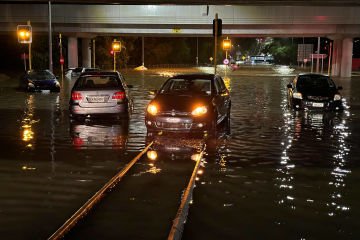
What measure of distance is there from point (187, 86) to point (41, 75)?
18949mm

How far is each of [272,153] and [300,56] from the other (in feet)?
211

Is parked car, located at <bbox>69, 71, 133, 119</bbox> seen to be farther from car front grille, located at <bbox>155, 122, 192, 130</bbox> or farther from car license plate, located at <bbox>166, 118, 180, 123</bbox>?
car license plate, located at <bbox>166, 118, 180, 123</bbox>

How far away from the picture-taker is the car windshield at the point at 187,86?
46.8ft

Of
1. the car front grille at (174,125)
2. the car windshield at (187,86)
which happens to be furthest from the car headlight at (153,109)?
the car windshield at (187,86)

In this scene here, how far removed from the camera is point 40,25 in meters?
53.9

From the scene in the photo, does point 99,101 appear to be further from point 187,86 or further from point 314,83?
point 314,83

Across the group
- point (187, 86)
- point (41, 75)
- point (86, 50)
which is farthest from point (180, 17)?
point (187, 86)

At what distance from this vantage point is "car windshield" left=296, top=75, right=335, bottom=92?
2096 centimetres

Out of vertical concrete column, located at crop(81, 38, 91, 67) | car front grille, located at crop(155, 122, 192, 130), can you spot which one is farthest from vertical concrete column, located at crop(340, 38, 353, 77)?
car front grille, located at crop(155, 122, 192, 130)

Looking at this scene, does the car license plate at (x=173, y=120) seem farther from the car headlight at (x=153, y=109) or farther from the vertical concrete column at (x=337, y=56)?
the vertical concrete column at (x=337, y=56)

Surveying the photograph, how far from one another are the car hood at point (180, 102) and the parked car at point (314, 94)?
746 centimetres

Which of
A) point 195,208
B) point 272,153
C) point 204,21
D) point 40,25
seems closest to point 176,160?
point 272,153

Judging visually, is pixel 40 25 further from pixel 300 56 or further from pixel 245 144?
pixel 245 144

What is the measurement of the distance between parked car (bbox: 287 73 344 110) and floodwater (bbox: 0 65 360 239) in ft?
12.5
